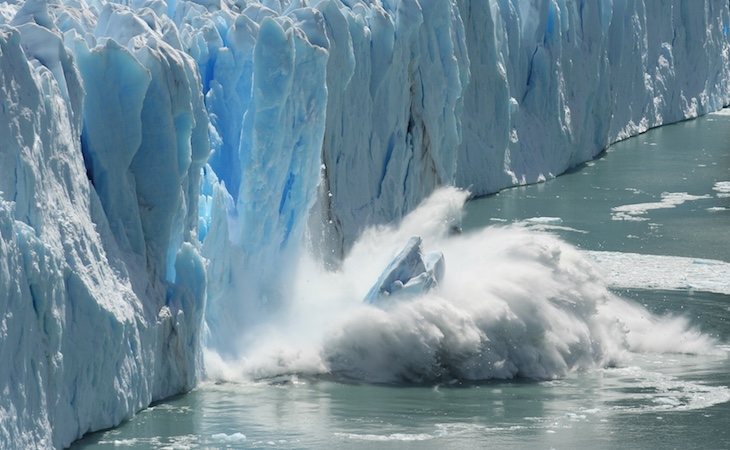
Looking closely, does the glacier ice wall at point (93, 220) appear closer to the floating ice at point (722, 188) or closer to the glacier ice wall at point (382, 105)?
the glacier ice wall at point (382, 105)

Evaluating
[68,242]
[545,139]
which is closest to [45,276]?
[68,242]

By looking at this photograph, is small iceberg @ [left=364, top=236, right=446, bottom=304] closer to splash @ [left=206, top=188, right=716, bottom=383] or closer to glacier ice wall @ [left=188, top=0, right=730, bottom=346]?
splash @ [left=206, top=188, right=716, bottom=383]

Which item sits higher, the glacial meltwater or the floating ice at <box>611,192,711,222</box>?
the floating ice at <box>611,192,711,222</box>

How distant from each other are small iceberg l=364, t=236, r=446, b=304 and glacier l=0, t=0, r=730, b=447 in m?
0.87

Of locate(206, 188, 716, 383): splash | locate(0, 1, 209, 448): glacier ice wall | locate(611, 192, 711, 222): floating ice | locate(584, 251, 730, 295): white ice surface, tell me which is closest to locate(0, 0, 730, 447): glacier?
locate(0, 1, 209, 448): glacier ice wall

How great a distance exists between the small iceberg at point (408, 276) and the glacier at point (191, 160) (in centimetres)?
87

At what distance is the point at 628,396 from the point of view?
1230 cm

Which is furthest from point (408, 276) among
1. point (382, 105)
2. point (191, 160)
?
point (382, 105)

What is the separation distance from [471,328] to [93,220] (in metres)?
3.58

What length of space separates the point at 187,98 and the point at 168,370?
5.89 ft

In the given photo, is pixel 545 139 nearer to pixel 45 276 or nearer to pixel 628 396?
pixel 628 396

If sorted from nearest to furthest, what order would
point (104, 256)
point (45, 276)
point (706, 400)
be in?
point (45, 276) → point (104, 256) → point (706, 400)

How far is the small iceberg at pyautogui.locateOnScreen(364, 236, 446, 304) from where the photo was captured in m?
13.3

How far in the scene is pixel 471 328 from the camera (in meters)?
13.1
